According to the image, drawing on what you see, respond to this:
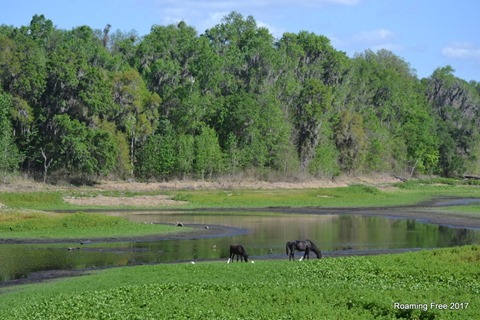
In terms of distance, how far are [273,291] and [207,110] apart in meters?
88.3

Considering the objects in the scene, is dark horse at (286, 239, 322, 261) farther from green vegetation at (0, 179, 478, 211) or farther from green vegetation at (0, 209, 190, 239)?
green vegetation at (0, 179, 478, 211)

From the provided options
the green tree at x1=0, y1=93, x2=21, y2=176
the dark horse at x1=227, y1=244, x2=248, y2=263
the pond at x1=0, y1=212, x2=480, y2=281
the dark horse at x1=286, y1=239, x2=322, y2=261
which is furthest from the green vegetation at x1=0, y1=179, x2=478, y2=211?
the dark horse at x1=286, y1=239, x2=322, y2=261

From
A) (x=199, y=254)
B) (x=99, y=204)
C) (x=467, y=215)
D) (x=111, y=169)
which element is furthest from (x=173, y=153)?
(x=199, y=254)

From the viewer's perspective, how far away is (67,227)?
50.8 metres

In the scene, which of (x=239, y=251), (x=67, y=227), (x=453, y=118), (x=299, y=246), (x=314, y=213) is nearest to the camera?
(x=239, y=251)

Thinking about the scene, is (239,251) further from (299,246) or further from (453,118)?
(453,118)

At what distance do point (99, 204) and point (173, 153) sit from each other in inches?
1127

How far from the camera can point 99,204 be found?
245ft

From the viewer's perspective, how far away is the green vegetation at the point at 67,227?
48469 millimetres

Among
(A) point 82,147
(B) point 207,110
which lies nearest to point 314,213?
(A) point 82,147

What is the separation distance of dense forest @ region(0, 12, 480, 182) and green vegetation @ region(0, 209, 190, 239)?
35.4 metres

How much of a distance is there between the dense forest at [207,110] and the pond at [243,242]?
97.8 ft

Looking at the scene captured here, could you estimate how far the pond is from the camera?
3859 centimetres

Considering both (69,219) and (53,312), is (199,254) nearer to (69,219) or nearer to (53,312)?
(69,219)
